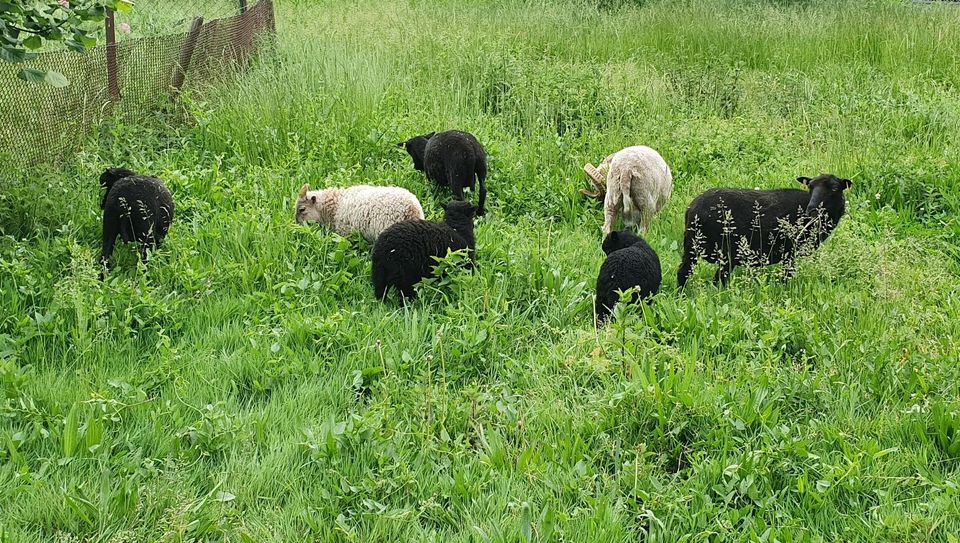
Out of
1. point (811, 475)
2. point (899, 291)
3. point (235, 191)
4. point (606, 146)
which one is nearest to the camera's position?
point (811, 475)

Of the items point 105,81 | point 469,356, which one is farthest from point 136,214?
point 469,356

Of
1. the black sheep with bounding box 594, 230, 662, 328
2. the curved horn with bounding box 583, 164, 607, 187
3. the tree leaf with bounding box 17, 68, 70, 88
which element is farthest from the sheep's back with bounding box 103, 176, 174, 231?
the curved horn with bounding box 583, 164, 607, 187

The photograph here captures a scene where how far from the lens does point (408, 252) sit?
5680 millimetres

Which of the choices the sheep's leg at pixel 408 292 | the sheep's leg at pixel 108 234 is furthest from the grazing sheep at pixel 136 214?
the sheep's leg at pixel 408 292

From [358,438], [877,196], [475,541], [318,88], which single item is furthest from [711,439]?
[318,88]

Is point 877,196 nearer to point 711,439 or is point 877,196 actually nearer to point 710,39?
point 711,439

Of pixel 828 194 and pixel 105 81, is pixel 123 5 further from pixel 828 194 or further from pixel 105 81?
pixel 828 194

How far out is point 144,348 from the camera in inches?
202

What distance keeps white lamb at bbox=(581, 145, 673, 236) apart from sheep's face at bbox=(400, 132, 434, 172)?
176cm

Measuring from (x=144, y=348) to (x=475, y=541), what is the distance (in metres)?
2.66

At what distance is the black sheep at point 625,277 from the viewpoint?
554cm

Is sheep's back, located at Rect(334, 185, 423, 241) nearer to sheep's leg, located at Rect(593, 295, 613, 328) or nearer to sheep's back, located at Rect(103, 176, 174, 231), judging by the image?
sheep's back, located at Rect(103, 176, 174, 231)

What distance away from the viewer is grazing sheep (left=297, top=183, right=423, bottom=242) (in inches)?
260

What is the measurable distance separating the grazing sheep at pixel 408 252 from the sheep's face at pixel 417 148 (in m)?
2.00
